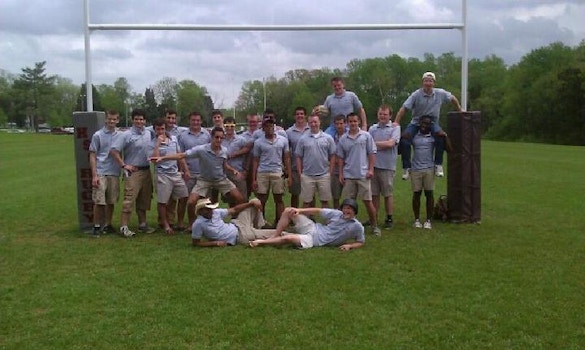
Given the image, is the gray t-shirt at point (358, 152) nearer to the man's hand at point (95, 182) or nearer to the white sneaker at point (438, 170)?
the white sneaker at point (438, 170)

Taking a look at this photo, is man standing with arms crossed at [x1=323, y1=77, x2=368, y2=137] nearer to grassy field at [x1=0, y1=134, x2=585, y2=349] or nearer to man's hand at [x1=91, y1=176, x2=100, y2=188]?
grassy field at [x1=0, y1=134, x2=585, y2=349]

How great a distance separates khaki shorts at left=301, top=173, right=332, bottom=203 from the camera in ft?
28.3

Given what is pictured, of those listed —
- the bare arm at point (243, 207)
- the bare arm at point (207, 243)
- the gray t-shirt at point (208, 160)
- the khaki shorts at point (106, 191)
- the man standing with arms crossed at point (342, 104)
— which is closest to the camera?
the bare arm at point (207, 243)

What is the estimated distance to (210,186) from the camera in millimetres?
8586

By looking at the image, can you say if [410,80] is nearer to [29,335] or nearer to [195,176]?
[195,176]

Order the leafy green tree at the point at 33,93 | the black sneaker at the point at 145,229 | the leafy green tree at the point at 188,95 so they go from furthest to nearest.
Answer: the leafy green tree at the point at 33,93 → the leafy green tree at the point at 188,95 → the black sneaker at the point at 145,229

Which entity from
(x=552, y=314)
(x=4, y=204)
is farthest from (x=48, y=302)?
(x=4, y=204)

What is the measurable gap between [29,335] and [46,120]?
104 m

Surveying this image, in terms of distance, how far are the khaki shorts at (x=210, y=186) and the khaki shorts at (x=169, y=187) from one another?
43cm

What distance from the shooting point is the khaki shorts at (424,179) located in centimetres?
909

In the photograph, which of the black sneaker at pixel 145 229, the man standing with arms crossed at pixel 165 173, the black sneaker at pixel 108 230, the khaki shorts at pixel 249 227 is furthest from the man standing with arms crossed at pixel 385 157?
the black sneaker at pixel 108 230

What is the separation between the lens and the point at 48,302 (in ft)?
17.9

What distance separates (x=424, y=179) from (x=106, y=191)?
4624 millimetres

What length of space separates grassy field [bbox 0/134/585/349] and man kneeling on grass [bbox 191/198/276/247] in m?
0.29
